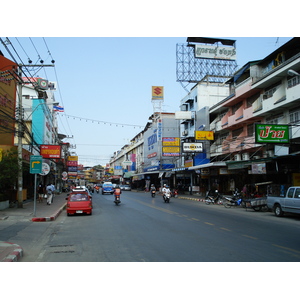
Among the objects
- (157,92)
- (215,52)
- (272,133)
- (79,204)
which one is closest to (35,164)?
(79,204)

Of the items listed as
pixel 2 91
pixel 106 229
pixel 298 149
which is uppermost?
pixel 2 91

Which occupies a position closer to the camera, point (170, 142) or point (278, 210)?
point (278, 210)

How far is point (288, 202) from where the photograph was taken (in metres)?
18.9

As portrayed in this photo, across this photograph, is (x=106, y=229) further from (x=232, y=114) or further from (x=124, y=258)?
(x=232, y=114)

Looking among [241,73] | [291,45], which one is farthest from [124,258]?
[241,73]

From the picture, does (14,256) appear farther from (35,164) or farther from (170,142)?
(170,142)

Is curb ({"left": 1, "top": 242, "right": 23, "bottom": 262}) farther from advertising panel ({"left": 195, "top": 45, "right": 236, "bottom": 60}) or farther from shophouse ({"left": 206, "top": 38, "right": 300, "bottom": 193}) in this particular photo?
advertising panel ({"left": 195, "top": 45, "right": 236, "bottom": 60})

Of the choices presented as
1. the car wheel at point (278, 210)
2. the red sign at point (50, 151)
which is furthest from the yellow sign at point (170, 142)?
the car wheel at point (278, 210)

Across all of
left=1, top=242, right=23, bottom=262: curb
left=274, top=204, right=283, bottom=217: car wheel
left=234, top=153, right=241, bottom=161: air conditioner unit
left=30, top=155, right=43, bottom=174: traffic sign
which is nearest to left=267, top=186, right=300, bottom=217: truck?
left=274, top=204, right=283, bottom=217: car wheel

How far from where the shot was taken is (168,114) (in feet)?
251

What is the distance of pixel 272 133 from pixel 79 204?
46.7 ft

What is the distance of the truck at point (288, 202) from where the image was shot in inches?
717

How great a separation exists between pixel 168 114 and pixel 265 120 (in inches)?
1811

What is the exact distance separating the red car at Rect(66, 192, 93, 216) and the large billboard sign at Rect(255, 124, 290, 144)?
12.5 metres
